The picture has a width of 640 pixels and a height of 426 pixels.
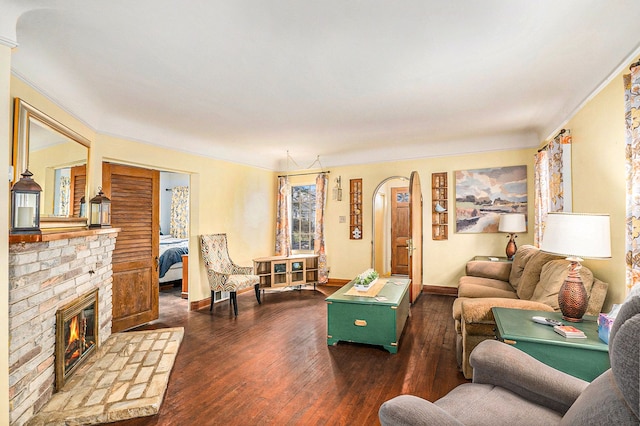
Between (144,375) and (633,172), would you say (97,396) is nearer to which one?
(144,375)

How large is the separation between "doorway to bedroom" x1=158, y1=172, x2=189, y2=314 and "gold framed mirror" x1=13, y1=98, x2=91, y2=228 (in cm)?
237

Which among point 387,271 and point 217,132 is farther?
point 387,271

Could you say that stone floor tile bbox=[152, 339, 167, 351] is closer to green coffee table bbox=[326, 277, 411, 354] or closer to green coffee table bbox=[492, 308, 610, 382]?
green coffee table bbox=[326, 277, 411, 354]

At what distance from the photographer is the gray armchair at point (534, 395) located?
771 mm

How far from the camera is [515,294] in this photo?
3.52 meters

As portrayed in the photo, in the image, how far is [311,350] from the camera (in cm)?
321

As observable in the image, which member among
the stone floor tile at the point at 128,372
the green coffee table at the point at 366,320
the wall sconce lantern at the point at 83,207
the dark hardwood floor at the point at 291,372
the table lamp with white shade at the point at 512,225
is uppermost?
the wall sconce lantern at the point at 83,207

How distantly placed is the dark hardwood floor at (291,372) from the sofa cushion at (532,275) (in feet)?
2.90

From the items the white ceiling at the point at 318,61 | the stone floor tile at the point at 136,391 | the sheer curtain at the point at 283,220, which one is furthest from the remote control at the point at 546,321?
the sheer curtain at the point at 283,220

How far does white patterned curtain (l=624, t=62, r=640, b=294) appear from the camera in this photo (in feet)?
6.55

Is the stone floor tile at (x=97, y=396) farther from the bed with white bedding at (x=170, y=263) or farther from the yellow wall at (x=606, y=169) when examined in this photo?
the yellow wall at (x=606, y=169)

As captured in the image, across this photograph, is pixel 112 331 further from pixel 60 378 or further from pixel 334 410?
pixel 334 410

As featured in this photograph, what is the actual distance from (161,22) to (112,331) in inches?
135

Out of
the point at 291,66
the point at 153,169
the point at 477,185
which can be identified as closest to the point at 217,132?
the point at 153,169
